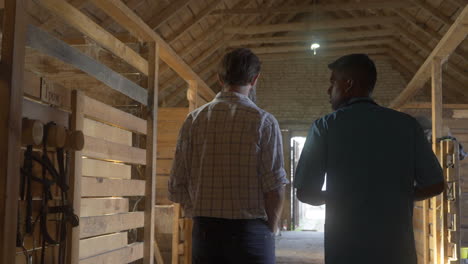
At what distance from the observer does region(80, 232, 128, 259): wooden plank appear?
2.99 metres

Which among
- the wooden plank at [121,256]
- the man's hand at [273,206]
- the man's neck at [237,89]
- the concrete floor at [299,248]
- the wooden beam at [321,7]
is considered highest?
the wooden beam at [321,7]

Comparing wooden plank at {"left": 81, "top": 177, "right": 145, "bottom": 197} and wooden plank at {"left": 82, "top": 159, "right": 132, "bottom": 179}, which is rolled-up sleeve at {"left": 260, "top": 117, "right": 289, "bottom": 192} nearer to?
wooden plank at {"left": 81, "top": 177, "right": 145, "bottom": 197}

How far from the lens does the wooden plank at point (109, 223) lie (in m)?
2.96

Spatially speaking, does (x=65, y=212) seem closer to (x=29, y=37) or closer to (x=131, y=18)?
(x=29, y=37)

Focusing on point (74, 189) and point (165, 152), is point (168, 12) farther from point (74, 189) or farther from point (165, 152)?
point (74, 189)

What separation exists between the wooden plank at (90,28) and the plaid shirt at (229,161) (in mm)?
1333

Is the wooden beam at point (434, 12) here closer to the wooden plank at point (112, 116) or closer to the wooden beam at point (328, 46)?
the wooden beam at point (328, 46)

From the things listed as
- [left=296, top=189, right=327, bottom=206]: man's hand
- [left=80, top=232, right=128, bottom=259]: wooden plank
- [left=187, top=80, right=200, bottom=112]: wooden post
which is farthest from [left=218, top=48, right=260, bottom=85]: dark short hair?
[left=187, top=80, right=200, bottom=112]: wooden post

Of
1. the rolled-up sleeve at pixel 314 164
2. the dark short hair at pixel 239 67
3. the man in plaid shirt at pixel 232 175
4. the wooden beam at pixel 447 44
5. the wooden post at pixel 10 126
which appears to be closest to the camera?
the rolled-up sleeve at pixel 314 164

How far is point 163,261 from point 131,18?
182 inches

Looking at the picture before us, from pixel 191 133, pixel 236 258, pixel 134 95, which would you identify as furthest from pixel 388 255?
pixel 134 95

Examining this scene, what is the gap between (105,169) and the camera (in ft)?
11.1

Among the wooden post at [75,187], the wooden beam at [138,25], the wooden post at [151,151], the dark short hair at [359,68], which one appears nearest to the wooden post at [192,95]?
the wooden beam at [138,25]

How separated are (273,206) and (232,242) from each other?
Result: 18cm
